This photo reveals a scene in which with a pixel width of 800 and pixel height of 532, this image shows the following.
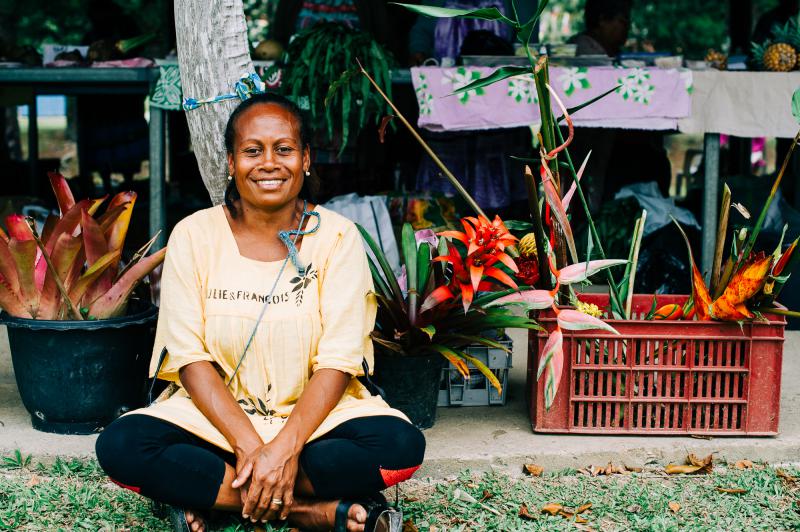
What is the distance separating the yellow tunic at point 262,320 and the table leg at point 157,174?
2.00 m

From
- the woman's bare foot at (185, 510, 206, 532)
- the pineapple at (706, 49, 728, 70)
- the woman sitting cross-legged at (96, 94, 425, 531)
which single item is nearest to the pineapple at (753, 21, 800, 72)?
the pineapple at (706, 49, 728, 70)

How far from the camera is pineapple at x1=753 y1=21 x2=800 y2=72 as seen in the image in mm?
4910

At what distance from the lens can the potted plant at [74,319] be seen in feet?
10.6

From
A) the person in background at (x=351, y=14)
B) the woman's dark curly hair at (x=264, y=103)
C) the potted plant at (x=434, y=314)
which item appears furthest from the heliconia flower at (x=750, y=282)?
the person in background at (x=351, y=14)

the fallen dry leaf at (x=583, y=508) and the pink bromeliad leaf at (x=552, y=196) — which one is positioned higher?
the pink bromeliad leaf at (x=552, y=196)

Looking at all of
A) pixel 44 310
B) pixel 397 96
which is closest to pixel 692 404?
pixel 44 310

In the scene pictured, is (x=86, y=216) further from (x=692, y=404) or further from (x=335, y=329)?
(x=692, y=404)

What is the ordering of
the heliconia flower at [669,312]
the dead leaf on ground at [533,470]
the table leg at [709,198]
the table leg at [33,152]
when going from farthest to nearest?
the table leg at [33,152]
the table leg at [709,198]
the heliconia flower at [669,312]
the dead leaf on ground at [533,470]

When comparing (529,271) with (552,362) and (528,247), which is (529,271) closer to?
(528,247)

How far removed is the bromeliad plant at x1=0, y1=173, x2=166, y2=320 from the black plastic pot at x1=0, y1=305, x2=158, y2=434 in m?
0.10

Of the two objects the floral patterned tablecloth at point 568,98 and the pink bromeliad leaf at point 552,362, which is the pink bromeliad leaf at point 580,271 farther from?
the floral patterned tablecloth at point 568,98

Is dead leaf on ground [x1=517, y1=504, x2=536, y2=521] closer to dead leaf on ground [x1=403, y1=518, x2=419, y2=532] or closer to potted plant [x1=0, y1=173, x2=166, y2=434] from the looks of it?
dead leaf on ground [x1=403, y1=518, x2=419, y2=532]

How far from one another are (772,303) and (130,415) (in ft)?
6.86

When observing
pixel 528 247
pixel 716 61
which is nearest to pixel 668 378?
pixel 528 247
